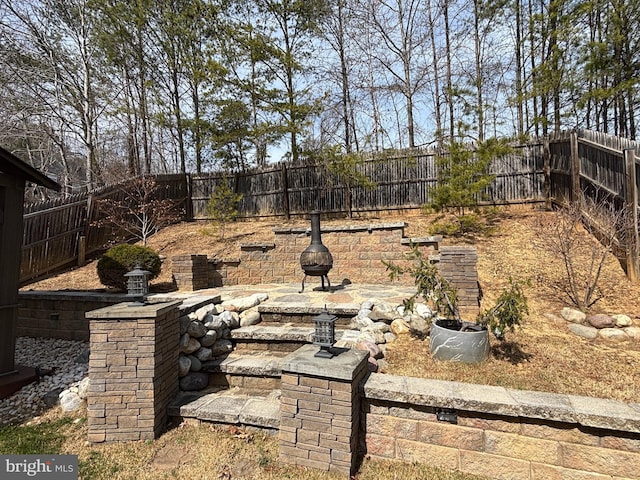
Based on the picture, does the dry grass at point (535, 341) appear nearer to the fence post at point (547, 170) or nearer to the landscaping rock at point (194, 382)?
the fence post at point (547, 170)

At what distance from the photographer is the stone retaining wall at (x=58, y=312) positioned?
519 centimetres

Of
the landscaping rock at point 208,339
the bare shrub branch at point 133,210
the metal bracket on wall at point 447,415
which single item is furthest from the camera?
the bare shrub branch at point 133,210

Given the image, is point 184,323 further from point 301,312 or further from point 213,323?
point 301,312

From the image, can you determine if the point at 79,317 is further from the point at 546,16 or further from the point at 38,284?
the point at 546,16

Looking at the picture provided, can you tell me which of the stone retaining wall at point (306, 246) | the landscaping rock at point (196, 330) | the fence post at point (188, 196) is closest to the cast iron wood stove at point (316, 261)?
the stone retaining wall at point (306, 246)

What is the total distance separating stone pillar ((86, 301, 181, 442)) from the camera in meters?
2.90

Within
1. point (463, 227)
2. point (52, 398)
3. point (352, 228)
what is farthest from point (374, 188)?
point (52, 398)

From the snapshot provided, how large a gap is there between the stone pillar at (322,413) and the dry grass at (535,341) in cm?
78

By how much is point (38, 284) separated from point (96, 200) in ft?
9.31

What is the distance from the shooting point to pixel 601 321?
3869mm

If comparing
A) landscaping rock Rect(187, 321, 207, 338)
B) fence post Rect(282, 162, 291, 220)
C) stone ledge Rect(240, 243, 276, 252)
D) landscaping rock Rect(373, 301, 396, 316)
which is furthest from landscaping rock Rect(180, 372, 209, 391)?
fence post Rect(282, 162, 291, 220)

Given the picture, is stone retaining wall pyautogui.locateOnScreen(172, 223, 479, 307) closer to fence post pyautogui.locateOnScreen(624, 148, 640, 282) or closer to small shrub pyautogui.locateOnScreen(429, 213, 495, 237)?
small shrub pyautogui.locateOnScreen(429, 213, 495, 237)

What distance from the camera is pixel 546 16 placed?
31.2 ft

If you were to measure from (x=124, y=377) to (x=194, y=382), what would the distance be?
714 millimetres
